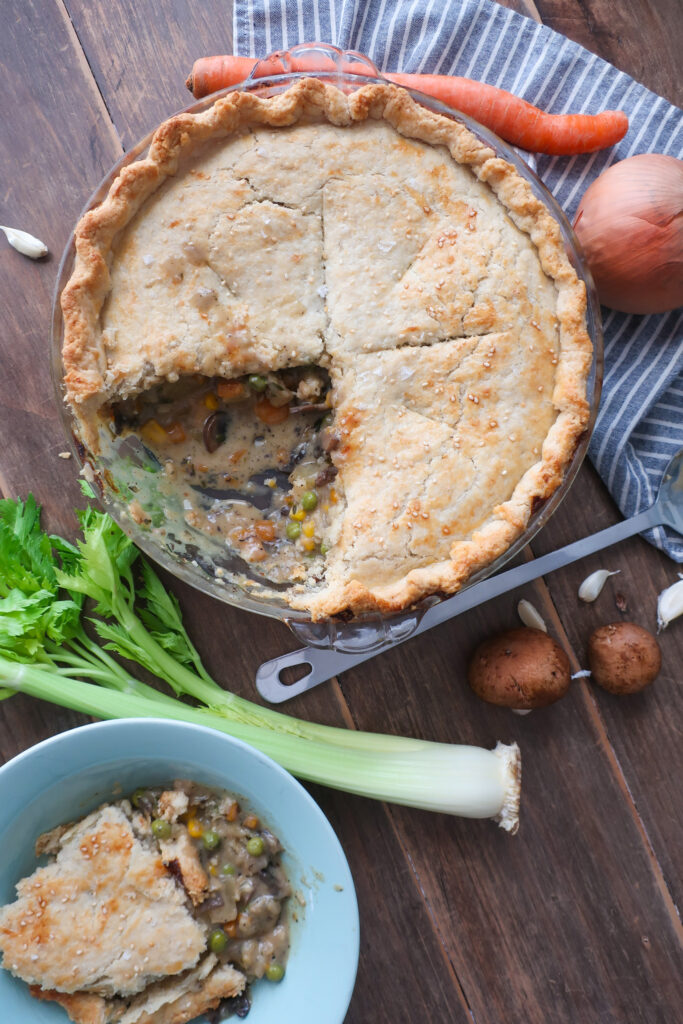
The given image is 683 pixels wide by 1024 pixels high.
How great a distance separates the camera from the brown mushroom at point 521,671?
8.61 feet

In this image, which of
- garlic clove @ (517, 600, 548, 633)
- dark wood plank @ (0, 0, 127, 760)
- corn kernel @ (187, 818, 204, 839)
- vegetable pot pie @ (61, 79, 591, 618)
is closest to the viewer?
vegetable pot pie @ (61, 79, 591, 618)

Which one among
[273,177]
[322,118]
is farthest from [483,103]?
[273,177]

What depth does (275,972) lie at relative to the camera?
2529mm

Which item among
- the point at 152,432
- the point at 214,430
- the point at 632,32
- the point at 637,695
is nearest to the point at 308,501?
the point at 214,430

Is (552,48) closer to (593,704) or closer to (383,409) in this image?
(383,409)

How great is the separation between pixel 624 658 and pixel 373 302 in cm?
153

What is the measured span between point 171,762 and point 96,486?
96cm

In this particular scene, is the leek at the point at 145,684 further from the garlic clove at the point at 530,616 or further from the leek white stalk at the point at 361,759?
the garlic clove at the point at 530,616

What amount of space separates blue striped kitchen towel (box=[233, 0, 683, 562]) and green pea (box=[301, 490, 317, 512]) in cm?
104

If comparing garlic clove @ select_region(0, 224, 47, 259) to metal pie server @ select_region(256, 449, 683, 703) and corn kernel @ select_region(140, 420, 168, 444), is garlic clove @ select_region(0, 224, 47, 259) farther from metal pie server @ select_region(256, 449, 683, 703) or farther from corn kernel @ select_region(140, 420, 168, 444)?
metal pie server @ select_region(256, 449, 683, 703)

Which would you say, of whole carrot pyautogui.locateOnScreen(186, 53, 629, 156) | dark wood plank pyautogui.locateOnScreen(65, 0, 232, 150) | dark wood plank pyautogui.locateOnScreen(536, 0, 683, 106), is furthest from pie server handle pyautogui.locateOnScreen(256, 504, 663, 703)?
dark wood plank pyautogui.locateOnScreen(65, 0, 232, 150)

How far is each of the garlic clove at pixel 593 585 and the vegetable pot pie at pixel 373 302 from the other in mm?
627

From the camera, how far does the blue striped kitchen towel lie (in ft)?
8.91

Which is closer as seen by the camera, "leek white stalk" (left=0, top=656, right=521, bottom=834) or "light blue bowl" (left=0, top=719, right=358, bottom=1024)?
"light blue bowl" (left=0, top=719, right=358, bottom=1024)
